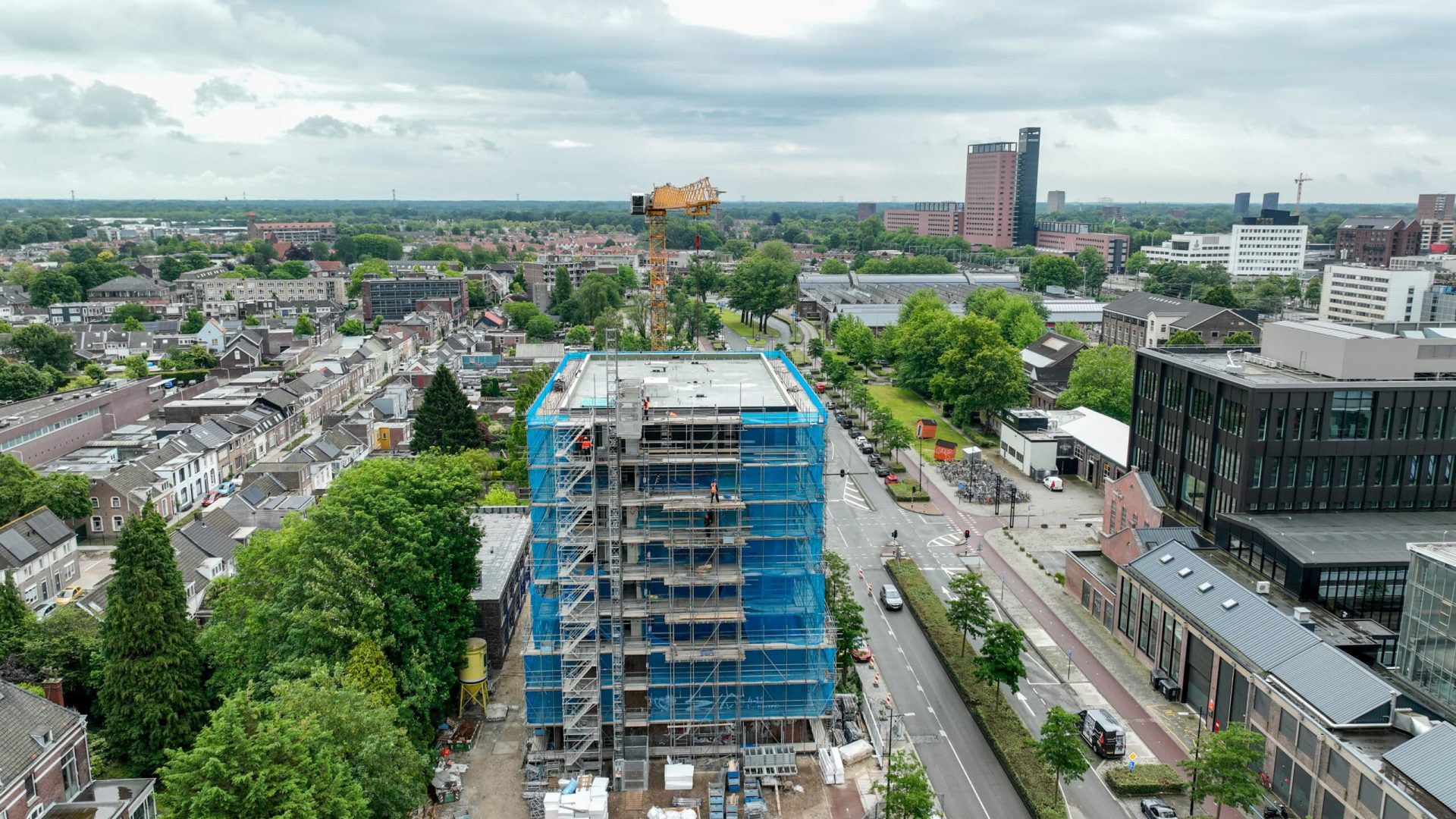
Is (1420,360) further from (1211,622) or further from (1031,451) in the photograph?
(1031,451)

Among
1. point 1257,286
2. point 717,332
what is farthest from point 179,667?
point 1257,286

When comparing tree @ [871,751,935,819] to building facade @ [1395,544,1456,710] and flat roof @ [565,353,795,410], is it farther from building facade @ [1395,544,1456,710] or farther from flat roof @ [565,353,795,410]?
building facade @ [1395,544,1456,710]

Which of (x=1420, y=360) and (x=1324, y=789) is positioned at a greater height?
(x=1420, y=360)

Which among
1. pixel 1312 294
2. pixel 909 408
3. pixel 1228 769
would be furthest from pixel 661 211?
pixel 1312 294

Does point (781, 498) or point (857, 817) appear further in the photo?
point (781, 498)

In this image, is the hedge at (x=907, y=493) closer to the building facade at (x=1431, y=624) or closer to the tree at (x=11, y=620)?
the building facade at (x=1431, y=624)

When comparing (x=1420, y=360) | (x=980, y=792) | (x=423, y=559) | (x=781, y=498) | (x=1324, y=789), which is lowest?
(x=980, y=792)

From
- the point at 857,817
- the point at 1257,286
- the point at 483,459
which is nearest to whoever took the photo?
the point at 857,817
